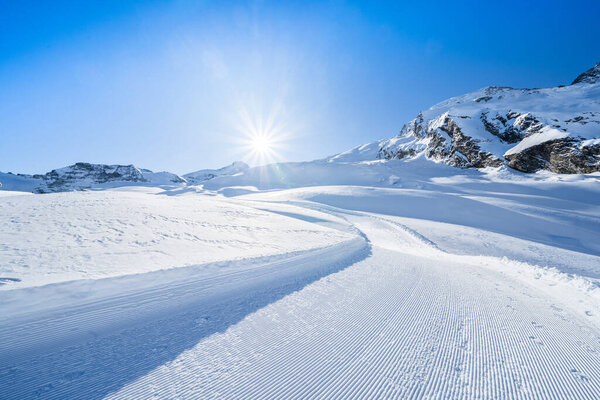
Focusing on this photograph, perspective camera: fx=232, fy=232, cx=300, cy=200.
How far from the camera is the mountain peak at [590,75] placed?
77.9m

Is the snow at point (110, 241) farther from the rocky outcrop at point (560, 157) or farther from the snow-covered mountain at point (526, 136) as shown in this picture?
the snow-covered mountain at point (526, 136)

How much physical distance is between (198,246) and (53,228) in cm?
341

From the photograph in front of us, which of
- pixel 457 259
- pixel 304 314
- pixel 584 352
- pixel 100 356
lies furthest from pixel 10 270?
pixel 457 259

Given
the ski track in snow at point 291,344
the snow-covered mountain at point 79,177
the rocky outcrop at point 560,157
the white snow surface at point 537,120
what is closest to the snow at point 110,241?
the ski track in snow at point 291,344

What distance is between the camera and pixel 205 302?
11.3 ft

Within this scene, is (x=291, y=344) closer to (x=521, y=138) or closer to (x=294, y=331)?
(x=294, y=331)

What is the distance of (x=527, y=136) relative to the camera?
4334 cm

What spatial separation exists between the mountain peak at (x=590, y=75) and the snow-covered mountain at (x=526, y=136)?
4137 centimetres

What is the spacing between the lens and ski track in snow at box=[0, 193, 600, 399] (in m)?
2.03

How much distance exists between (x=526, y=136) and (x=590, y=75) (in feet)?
242

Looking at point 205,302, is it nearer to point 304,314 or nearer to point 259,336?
point 259,336

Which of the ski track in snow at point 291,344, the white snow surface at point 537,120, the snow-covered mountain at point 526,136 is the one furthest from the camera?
the white snow surface at point 537,120

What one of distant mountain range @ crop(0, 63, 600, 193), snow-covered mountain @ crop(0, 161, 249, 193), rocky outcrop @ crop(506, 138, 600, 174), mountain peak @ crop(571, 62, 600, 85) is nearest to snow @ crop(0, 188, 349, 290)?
distant mountain range @ crop(0, 63, 600, 193)

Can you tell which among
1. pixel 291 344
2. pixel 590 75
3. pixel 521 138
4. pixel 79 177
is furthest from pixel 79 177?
pixel 590 75
